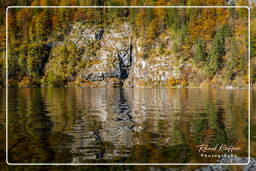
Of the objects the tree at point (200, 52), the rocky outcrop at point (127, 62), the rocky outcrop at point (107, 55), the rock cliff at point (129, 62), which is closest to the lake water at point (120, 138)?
the rock cliff at point (129, 62)

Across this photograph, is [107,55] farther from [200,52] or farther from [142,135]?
[142,135]

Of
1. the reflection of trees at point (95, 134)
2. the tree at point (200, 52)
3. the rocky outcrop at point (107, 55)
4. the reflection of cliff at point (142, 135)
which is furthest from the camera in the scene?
the rocky outcrop at point (107, 55)

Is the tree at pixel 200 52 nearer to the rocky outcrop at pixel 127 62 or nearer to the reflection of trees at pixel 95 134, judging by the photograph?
the rocky outcrop at pixel 127 62

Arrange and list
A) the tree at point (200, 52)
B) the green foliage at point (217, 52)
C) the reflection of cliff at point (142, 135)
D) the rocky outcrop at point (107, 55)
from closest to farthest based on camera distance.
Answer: the reflection of cliff at point (142, 135), the green foliage at point (217, 52), the tree at point (200, 52), the rocky outcrop at point (107, 55)

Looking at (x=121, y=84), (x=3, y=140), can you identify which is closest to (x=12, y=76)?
(x=121, y=84)

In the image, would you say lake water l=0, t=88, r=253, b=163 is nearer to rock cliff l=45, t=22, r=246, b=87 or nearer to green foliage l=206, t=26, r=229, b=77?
green foliage l=206, t=26, r=229, b=77

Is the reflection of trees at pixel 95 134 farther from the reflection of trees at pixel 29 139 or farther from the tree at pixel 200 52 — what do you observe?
the tree at pixel 200 52

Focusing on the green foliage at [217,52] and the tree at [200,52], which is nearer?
the green foliage at [217,52]

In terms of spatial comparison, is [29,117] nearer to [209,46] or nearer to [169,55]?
[209,46]

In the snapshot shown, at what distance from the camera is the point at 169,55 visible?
9950 cm

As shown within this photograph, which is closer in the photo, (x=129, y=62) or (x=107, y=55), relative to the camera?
(x=129, y=62)

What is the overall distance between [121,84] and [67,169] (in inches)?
2959

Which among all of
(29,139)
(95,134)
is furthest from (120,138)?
(29,139)

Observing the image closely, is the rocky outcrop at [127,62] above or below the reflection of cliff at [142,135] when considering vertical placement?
above
